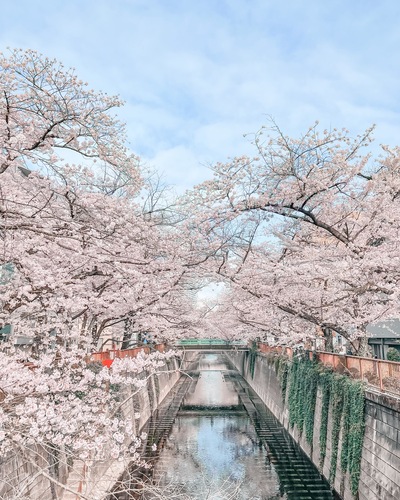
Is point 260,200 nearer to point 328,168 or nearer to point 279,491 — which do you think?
point 328,168

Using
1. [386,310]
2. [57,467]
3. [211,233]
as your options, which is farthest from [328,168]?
[57,467]

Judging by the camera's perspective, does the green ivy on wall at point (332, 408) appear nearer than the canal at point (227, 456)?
Yes

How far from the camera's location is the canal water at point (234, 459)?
16.2 metres

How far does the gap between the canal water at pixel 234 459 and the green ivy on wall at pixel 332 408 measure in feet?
4.09

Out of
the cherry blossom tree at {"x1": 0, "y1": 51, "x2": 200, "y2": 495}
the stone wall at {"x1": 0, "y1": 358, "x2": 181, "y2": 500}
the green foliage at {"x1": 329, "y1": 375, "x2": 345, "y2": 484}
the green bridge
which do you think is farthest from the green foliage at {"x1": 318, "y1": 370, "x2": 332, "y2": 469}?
the green bridge

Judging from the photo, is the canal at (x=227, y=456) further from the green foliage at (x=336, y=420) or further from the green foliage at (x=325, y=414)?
the green foliage at (x=325, y=414)

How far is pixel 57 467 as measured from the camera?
13.1 meters

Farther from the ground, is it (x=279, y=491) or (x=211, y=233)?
(x=211, y=233)

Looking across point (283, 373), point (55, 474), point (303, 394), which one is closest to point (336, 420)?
point (303, 394)

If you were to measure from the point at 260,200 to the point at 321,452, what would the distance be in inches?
425

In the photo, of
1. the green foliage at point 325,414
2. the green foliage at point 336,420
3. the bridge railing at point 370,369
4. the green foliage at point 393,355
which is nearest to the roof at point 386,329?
the green foliage at point 393,355

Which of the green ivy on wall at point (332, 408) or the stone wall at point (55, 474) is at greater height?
the green ivy on wall at point (332, 408)

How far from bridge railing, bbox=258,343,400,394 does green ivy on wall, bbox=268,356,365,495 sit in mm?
341

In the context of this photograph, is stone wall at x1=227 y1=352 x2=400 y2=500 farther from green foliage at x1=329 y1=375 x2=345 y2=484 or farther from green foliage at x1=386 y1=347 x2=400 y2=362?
green foliage at x1=386 y1=347 x2=400 y2=362
